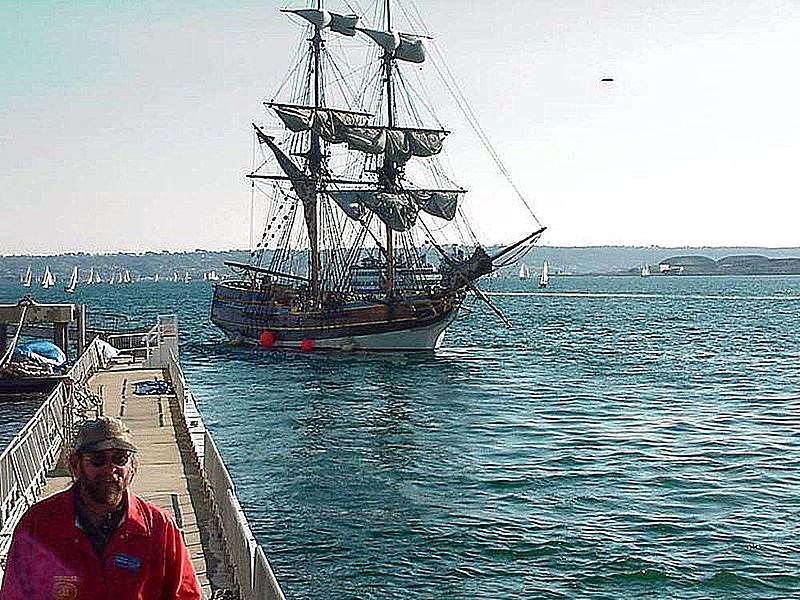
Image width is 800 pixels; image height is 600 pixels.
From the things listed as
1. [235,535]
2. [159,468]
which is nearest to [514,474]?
[159,468]

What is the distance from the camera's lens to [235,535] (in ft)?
35.7

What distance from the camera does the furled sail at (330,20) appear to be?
7506cm

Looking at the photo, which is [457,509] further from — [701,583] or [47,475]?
[47,475]

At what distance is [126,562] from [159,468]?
40.5ft

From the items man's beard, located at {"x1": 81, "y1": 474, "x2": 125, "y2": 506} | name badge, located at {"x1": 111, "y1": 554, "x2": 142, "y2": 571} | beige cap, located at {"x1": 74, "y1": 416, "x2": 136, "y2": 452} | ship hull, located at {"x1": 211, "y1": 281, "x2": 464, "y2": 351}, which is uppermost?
beige cap, located at {"x1": 74, "y1": 416, "x2": 136, "y2": 452}

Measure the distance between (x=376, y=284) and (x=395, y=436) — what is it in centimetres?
4067

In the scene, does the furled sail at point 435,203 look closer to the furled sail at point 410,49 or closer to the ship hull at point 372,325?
the ship hull at point 372,325

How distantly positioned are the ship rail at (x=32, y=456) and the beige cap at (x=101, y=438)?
561 cm

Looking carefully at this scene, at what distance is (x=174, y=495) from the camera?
14.9 meters

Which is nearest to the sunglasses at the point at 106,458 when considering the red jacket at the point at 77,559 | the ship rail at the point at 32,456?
the red jacket at the point at 77,559

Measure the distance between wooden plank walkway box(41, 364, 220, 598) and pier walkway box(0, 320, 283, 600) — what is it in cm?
1

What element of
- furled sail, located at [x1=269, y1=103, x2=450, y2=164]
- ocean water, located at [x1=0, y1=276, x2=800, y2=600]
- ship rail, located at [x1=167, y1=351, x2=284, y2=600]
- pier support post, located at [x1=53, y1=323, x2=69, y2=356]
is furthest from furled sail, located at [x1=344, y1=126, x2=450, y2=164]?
ship rail, located at [x1=167, y1=351, x2=284, y2=600]

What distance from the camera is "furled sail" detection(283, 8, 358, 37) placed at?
75062mm

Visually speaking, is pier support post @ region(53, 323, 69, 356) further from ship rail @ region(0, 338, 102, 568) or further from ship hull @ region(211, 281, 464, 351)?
ship hull @ region(211, 281, 464, 351)
